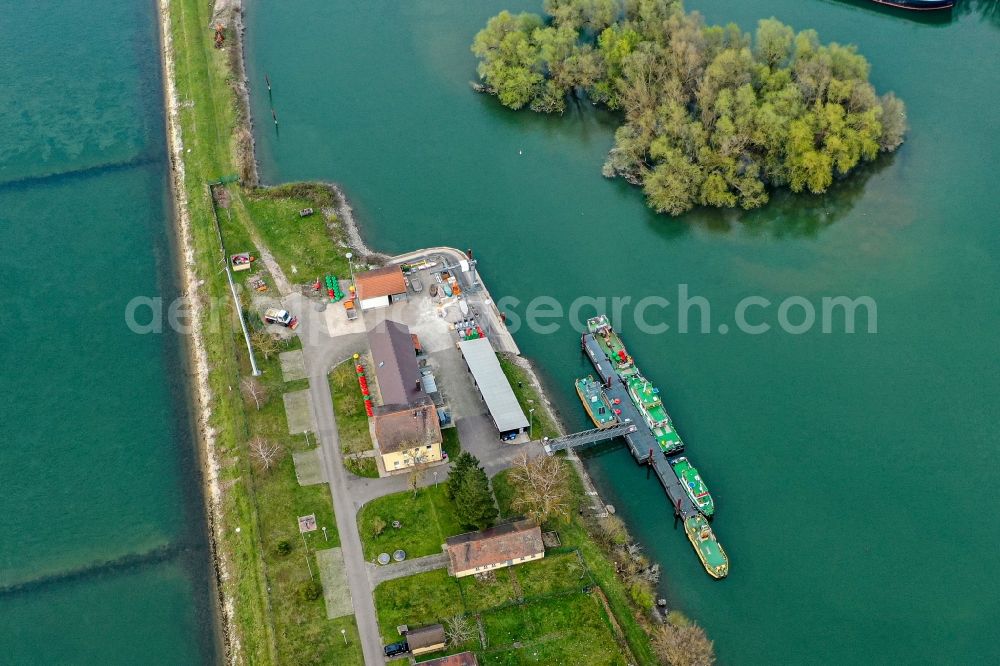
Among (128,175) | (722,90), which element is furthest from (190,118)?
(722,90)

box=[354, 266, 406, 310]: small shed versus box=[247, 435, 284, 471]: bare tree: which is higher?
box=[354, 266, 406, 310]: small shed

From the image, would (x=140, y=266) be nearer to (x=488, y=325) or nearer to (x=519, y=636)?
(x=488, y=325)

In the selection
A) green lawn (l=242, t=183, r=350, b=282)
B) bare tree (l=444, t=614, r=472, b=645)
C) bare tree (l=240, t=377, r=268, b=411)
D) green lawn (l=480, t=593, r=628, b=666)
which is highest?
green lawn (l=242, t=183, r=350, b=282)

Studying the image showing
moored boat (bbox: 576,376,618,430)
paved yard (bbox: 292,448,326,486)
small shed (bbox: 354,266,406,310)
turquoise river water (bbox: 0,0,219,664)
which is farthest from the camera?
small shed (bbox: 354,266,406,310)

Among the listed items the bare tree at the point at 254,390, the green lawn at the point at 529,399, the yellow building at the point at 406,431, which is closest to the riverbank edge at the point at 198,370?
the bare tree at the point at 254,390

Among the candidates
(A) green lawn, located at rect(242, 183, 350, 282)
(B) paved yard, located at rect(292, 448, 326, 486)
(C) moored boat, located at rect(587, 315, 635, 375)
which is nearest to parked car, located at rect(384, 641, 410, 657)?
(B) paved yard, located at rect(292, 448, 326, 486)

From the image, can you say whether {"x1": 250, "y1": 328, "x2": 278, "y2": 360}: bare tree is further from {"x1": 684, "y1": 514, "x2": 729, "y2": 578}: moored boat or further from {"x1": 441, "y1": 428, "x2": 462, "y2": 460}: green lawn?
{"x1": 684, "y1": 514, "x2": 729, "y2": 578}: moored boat

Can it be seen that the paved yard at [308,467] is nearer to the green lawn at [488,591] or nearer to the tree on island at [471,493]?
the tree on island at [471,493]
